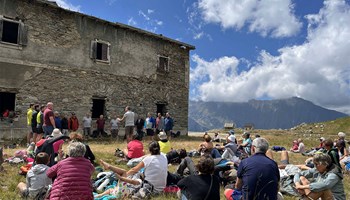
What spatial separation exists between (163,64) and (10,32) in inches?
403

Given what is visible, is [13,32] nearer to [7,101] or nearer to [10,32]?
[10,32]

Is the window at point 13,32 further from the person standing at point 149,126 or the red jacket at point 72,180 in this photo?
the red jacket at point 72,180

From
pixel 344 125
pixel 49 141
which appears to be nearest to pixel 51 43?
pixel 49 141

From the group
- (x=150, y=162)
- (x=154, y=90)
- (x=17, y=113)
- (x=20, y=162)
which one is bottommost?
(x=20, y=162)

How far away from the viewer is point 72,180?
435cm

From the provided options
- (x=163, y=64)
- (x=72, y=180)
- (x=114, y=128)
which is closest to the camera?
(x=72, y=180)

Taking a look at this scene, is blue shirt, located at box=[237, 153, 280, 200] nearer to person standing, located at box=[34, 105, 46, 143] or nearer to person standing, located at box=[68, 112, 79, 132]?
person standing, located at box=[34, 105, 46, 143]

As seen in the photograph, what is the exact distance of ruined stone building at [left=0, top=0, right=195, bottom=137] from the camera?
14.6 m

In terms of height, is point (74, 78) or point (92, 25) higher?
point (92, 25)

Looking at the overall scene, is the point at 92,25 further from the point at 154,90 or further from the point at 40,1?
the point at 154,90

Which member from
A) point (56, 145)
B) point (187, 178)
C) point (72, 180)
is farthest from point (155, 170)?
point (56, 145)

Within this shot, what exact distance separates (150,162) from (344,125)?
3845cm

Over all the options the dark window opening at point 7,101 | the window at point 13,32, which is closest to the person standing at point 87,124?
the dark window opening at point 7,101

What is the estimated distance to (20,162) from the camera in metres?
8.62
